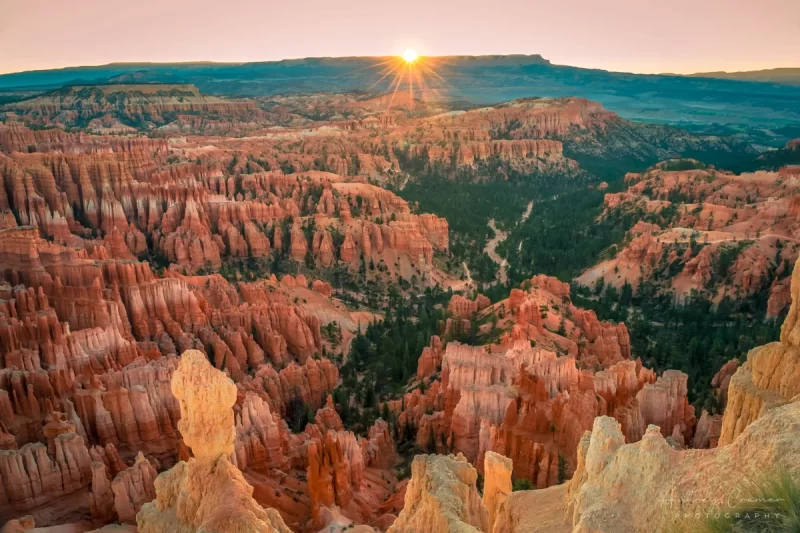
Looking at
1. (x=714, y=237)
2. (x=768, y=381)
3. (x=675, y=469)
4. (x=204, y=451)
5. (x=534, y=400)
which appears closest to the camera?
(x=675, y=469)

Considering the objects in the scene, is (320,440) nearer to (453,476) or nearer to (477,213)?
(453,476)

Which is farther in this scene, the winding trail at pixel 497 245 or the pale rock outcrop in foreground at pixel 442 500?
the winding trail at pixel 497 245

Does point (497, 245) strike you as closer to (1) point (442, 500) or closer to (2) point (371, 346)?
(2) point (371, 346)

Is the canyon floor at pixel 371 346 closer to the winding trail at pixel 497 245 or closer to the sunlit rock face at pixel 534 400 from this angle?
the sunlit rock face at pixel 534 400

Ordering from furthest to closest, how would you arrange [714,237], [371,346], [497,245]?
[497,245] < [714,237] < [371,346]

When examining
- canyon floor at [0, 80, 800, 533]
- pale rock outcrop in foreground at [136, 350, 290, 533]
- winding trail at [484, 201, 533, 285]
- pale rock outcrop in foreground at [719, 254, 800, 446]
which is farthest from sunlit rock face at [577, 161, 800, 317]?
pale rock outcrop in foreground at [136, 350, 290, 533]

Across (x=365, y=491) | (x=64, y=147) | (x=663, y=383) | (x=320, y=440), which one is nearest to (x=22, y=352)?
(x=320, y=440)

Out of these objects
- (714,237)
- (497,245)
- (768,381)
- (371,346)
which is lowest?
(371,346)

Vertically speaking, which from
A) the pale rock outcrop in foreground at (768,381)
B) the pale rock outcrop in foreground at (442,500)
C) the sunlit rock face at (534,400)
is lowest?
the sunlit rock face at (534,400)

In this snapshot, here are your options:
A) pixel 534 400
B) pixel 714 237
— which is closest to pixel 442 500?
pixel 534 400

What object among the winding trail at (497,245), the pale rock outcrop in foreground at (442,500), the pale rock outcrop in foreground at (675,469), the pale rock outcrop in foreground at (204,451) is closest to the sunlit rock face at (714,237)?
the winding trail at (497,245)

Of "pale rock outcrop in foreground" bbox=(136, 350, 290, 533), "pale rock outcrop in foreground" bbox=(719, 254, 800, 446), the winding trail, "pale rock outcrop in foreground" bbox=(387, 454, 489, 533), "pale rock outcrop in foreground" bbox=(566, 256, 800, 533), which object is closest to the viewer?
"pale rock outcrop in foreground" bbox=(566, 256, 800, 533)

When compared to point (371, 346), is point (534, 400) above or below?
above

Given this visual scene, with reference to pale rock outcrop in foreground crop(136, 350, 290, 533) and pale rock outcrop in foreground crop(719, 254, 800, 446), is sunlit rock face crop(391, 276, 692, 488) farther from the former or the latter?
pale rock outcrop in foreground crop(136, 350, 290, 533)
